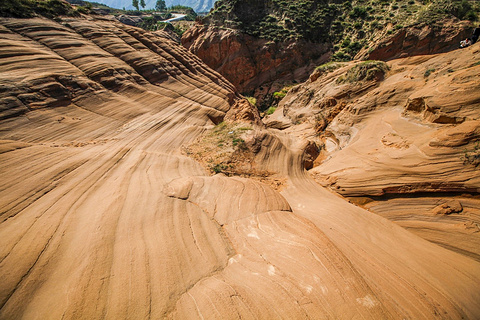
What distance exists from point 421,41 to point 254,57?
2483 cm

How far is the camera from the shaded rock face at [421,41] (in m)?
24.6

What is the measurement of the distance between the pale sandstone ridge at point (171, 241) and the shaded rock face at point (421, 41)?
2727 cm

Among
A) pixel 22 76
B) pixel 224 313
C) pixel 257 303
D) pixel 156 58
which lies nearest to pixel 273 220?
pixel 257 303

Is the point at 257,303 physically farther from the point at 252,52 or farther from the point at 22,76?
the point at 252,52


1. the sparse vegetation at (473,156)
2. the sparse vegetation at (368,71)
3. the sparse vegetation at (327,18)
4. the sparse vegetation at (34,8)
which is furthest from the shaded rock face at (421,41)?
the sparse vegetation at (34,8)

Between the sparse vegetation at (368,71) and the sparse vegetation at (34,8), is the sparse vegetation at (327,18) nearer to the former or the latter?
the sparse vegetation at (368,71)

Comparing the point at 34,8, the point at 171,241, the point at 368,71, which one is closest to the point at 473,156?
the point at 171,241

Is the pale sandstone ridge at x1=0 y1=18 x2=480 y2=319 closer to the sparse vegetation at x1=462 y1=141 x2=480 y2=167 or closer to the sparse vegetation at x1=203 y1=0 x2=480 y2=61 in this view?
the sparse vegetation at x1=462 y1=141 x2=480 y2=167

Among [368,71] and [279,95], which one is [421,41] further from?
[368,71]

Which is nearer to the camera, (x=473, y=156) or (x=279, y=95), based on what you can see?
(x=473, y=156)

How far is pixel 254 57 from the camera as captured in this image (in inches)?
1485

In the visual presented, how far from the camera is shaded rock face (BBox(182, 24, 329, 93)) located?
36.8 m

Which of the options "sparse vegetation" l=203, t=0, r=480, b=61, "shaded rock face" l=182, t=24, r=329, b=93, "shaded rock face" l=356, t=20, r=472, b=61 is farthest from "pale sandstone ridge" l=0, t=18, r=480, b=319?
"sparse vegetation" l=203, t=0, r=480, b=61

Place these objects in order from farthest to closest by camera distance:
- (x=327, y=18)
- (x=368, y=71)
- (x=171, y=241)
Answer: (x=327, y=18)
(x=368, y=71)
(x=171, y=241)
